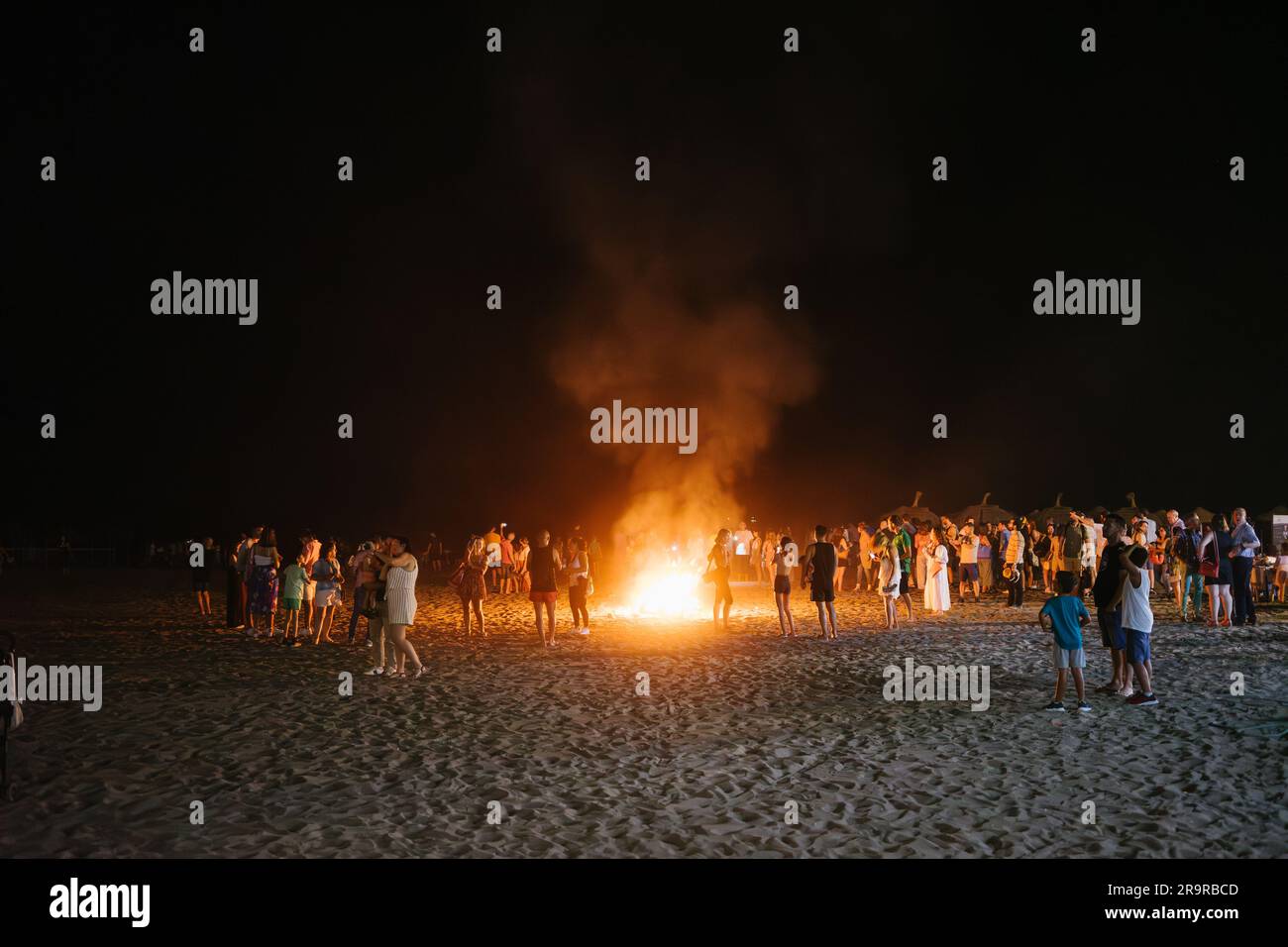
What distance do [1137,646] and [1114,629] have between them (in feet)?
1.26

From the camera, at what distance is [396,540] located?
1182 cm

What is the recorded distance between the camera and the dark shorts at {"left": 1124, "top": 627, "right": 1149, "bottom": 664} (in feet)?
31.1

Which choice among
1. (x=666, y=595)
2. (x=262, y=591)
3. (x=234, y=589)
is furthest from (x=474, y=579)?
(x=666, y=595)

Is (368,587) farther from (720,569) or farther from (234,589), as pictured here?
(720,569)

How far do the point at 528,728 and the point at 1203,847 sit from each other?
5742 millimetres

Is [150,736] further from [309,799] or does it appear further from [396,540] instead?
[396,540]

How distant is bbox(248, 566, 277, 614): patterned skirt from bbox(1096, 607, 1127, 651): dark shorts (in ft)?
44.1

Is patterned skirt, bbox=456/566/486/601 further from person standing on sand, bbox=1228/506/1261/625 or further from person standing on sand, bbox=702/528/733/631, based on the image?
person standing on sand, bbox=1228/506/1261/625

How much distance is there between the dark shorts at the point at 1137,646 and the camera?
A: 31.1 feet

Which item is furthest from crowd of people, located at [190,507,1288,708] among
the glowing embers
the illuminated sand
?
the illuminated sand

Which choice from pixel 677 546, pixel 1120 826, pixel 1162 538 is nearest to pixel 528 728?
pixel 1120 826

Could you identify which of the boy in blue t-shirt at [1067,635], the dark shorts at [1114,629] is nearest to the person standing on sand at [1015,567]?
the dark shorts at [1114,629]

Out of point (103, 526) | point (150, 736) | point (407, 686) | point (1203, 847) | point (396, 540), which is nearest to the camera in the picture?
point (1203, 847)

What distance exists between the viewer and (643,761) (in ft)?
24.7
